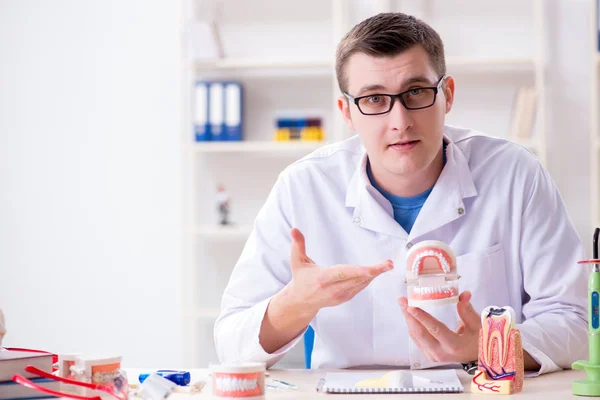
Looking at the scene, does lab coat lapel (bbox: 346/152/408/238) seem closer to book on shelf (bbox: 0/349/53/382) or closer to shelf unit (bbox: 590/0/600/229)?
book on shelf (bbox: 0/349/53/382)

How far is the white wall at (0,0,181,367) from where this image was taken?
4199 mm

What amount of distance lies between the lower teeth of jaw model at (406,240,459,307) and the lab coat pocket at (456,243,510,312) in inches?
16.8

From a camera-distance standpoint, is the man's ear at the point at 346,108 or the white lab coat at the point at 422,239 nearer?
the white lab coat at the point at 422,239

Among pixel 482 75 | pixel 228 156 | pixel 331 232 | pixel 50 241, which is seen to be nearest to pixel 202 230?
pixel 228 156

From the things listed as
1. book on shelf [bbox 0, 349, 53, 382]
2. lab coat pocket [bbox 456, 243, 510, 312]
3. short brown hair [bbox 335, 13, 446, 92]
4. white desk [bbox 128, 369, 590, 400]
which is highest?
short brown hair [bbox 335, 13, 446, 92]

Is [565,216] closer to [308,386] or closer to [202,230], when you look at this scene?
[308,386]

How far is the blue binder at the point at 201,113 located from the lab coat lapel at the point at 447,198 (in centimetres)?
207

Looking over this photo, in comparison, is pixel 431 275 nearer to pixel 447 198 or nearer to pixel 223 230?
pixel 447 198

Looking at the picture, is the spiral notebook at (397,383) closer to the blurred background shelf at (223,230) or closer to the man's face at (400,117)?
the man's face at (400,117)

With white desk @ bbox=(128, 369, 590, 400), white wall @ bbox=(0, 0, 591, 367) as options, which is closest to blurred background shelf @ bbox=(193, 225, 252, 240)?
white wall @ bbox=(0, 0, 591, 367)

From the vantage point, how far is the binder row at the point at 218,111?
12.7 ft

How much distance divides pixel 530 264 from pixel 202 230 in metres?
2.31

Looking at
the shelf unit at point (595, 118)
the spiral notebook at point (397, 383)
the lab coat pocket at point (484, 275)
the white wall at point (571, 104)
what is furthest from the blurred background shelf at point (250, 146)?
the spiral notebook at point (397, 383)

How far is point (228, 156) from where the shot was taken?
4.14 m
